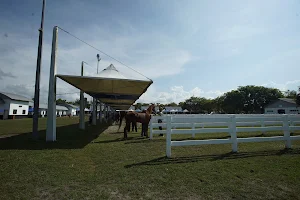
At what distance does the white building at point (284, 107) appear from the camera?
41.9 m

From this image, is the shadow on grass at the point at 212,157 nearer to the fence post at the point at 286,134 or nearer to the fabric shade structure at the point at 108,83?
the fence post at the point at 286,134

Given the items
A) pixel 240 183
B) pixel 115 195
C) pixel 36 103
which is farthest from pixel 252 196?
pixel 36 103

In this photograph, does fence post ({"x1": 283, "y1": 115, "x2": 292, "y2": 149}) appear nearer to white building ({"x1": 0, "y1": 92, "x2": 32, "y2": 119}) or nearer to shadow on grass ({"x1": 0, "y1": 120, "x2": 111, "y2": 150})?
shadow on grass ({"x1": 0, "y1": 120, "x2": 111, "y2": 150})

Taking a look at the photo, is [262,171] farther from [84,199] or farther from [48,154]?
[48,154]

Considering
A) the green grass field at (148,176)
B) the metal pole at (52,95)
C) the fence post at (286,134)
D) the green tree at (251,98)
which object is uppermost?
the green tree at (251,98)

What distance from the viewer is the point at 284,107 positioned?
43.7m

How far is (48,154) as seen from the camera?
519cm

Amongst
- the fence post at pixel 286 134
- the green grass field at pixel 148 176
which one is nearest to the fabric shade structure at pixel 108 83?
the green grass field at pixel 148 176

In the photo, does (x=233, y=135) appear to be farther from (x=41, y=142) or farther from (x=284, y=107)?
(x=284, y=107)

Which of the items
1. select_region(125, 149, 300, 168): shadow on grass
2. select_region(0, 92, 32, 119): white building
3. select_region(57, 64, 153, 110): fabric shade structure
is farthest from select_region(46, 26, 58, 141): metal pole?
select_region(0, 92, 32, 119): white building

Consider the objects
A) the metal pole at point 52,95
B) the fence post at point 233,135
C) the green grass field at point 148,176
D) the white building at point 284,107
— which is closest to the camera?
the green grass field at point 148,176

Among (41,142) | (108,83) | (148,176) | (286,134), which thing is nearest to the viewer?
(148,176)

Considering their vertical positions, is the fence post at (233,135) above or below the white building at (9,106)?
below

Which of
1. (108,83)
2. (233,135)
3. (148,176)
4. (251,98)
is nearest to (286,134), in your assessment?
(233,135)
